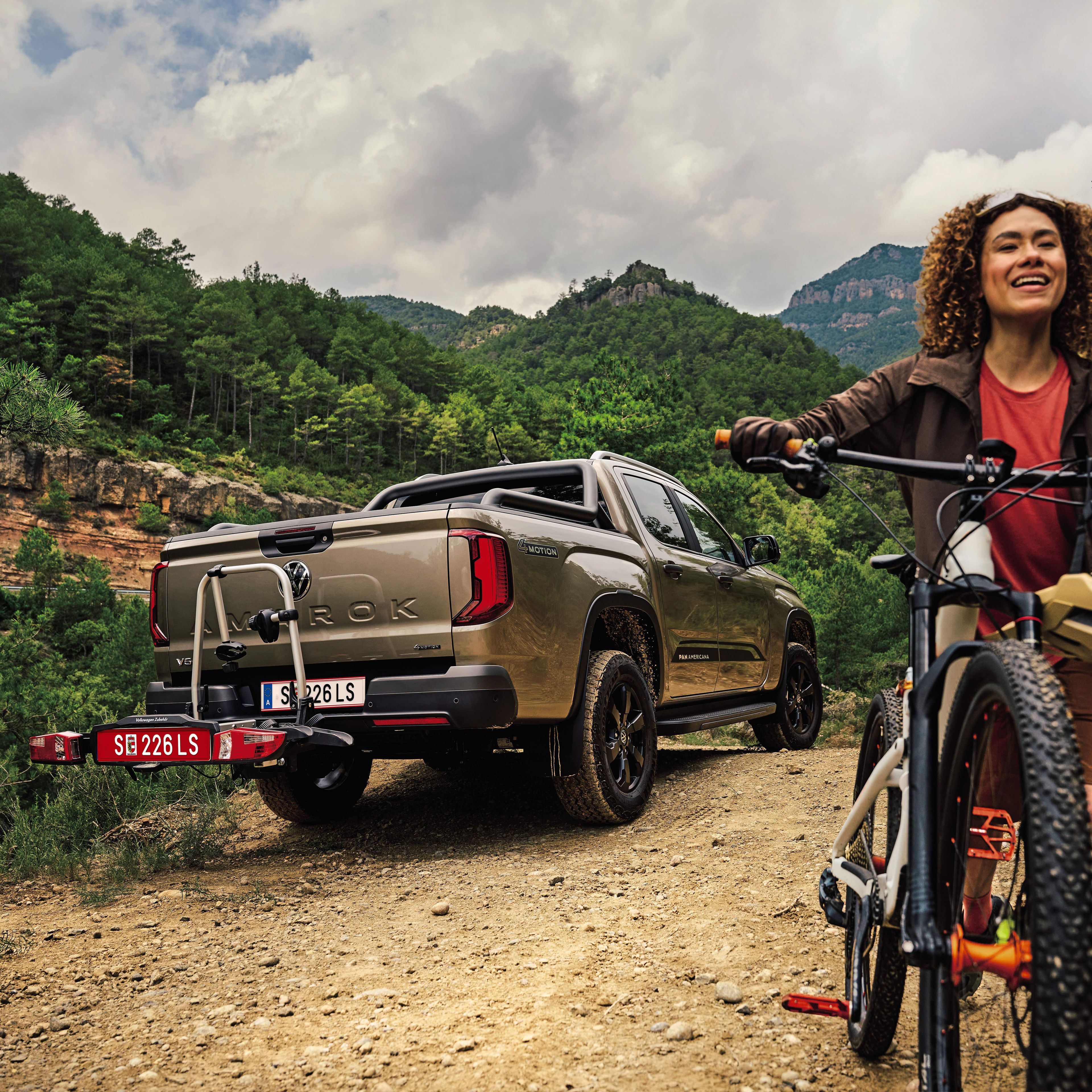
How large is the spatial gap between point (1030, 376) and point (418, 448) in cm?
8554

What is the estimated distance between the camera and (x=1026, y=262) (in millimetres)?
2211

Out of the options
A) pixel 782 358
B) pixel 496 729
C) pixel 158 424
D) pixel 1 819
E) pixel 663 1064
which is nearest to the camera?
pixel 663 1064

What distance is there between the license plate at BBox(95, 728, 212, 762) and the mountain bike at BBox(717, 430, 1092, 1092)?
111 inches

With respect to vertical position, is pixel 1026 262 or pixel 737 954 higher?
pixel 1026 262

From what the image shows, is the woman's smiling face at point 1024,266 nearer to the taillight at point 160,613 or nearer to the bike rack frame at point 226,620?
the bike rack frame at point 226,620

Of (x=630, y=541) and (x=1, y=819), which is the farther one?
(x=1, y=819)

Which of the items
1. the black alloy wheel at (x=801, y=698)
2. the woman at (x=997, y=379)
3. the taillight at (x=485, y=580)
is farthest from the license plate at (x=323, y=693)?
the black alloy wheel at (x=801, y=698)

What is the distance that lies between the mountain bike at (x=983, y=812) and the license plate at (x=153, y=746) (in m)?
2.82

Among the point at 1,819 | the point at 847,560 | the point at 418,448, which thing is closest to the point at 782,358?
the point at 418,448

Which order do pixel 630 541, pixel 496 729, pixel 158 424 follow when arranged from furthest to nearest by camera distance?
pixel 158 424 < pixel 630 541 < pixel 496 729

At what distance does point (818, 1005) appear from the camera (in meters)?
2.29

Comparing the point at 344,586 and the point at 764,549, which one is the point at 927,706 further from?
the point at 764,549

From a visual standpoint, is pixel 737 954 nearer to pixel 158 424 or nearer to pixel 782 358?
pixel 158 424

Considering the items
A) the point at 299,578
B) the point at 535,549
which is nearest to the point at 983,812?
the point at 535,549
